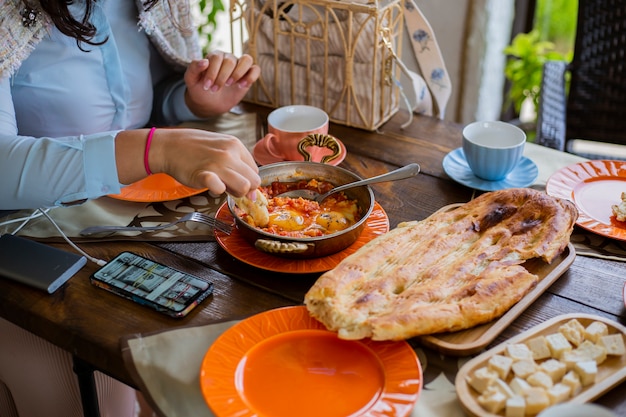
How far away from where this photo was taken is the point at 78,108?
141 centimetres

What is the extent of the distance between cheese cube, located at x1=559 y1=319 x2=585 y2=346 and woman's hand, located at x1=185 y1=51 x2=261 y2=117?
90 cm

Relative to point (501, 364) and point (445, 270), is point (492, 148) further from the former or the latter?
point (501, 364)

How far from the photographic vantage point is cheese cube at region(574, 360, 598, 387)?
844 mm

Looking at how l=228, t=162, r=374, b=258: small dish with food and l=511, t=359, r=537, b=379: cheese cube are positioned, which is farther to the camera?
l=228, t=162, r=374, b=258: small dish with food

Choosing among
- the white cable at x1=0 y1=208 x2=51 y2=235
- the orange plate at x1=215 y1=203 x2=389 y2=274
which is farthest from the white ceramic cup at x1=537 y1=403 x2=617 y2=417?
the white cable at x1=0 y1=208 x2=51 y2=235

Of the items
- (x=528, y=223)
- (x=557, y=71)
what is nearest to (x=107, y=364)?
(x=528, y=223)

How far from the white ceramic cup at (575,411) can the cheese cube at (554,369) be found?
0.11 m

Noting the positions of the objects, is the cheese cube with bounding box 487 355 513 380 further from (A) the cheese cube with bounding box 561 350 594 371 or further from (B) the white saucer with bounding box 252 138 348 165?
(B) the white saucer with bounding box 252 138 348 165

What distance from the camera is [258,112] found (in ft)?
5.62

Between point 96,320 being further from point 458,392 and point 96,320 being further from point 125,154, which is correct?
point 458,392

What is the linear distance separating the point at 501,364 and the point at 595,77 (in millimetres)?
1589

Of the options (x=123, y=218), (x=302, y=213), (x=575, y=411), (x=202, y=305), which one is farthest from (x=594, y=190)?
(x=123, y=218)

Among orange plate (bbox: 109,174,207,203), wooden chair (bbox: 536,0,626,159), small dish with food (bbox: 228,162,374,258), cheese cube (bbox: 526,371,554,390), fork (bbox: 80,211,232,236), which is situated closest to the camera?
cheese cube (bbox: 526,371,554,390)

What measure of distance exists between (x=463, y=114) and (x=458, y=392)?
237cm
